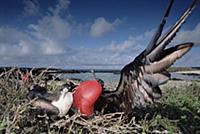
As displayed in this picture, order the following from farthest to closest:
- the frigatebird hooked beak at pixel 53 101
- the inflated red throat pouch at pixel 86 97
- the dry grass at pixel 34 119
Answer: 1. the inflated red throat pouch at pixel 86 97
2. the frigatebird hooked beak at pixel 53 101
3. the dry grass at pixel 34 119

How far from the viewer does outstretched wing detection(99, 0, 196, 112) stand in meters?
2.44

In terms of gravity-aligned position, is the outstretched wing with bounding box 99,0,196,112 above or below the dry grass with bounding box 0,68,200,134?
above

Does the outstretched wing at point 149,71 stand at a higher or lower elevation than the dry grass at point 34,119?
higher

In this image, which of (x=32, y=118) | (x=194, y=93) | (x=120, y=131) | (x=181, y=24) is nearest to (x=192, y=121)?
(x=120, y=131)

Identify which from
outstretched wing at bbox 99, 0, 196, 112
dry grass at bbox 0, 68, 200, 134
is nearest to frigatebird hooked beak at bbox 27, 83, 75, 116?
dry grass at bbox 0, 68, 200, 134

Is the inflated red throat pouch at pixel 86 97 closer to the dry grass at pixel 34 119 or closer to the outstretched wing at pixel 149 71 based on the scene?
the dry grass at pixel 34 119

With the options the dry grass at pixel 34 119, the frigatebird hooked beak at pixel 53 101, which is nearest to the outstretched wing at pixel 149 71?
the dry grass at pixel 34 119

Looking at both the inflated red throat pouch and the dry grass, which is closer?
the dry grass

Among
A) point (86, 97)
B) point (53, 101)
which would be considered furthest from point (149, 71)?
point (53, 101)

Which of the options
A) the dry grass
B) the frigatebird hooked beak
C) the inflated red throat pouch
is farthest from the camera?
the inflated red throat pouch

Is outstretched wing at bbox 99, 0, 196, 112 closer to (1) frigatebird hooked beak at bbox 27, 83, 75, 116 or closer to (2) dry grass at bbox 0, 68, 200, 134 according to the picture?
(2) dry grass at bbox 0, 68, 200, 134

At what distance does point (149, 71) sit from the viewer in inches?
102

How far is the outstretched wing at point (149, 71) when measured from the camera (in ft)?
8.02

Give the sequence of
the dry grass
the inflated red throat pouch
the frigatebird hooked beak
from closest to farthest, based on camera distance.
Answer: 1. the dry grass
2. the frigatebird hooked beak
3. the inflated red throat pouch
